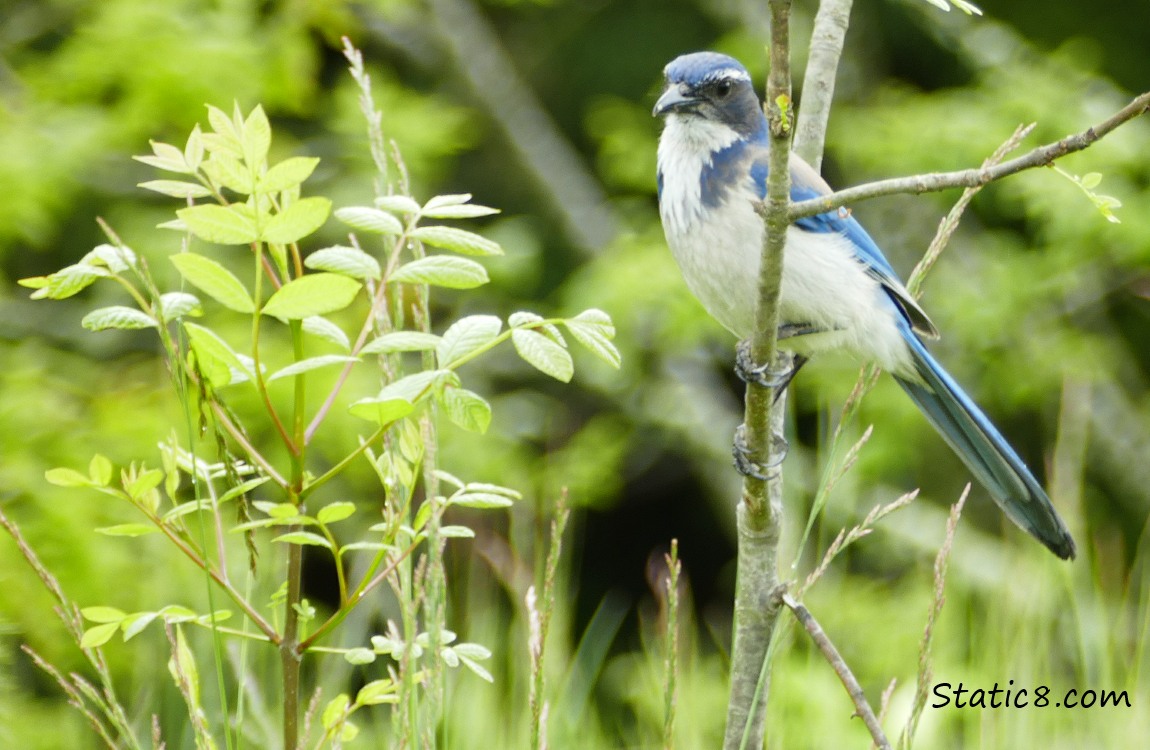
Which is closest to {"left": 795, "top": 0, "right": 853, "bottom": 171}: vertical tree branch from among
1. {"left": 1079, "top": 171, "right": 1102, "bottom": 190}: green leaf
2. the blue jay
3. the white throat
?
the blue jay

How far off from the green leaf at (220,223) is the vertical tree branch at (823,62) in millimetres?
1619

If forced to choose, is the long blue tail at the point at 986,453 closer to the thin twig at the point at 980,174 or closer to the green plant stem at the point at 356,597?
the thin twig at the point at 980,174

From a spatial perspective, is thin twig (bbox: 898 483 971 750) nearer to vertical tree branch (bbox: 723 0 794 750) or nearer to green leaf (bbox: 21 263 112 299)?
vertical tree branch (bbox: 723 0 794 750)

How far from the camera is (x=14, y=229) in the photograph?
538 cm

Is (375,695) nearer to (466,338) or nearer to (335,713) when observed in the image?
(335,713)

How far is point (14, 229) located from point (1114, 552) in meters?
4.92

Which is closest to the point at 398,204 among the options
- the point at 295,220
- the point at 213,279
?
the point at 295,220

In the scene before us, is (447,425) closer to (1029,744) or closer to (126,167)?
(126,167)

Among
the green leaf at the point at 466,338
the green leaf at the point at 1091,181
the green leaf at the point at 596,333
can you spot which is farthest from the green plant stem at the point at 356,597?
the green leaf at the point at 1091,181

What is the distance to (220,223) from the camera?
5.13 ft

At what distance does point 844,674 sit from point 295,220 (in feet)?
3.80

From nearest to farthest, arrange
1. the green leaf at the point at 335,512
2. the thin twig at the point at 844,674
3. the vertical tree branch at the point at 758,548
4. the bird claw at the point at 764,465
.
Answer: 1. the green leaf at the point at 335,512
2. the thin twig at the point at 844,674
3. the vertical tree branch at the point at 758,548
4. the bird claw at the point at 764,465

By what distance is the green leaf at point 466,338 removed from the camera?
5.56ft

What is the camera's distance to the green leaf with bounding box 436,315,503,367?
5.56 ft
